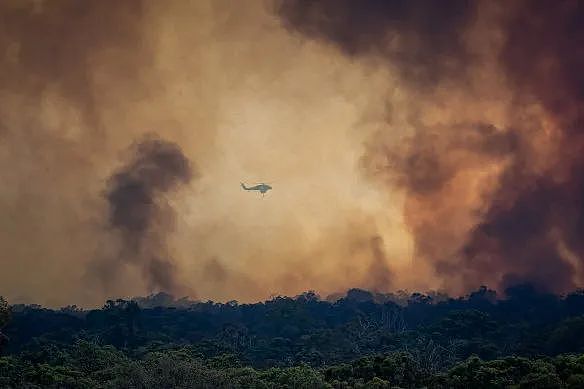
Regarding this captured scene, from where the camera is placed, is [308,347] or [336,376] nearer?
[336,376]

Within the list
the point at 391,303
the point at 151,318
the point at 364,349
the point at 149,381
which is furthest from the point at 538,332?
the point at 151,318

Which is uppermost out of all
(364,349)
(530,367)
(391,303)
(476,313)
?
(391,303)

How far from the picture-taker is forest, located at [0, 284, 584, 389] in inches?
2301

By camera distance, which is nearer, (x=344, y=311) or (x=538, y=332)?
(x=538, y=332)

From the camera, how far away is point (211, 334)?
159 meters

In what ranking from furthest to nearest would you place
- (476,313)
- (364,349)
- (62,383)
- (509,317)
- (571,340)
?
(509,317) < (476,313) < (364,349) < (571,340) < (62,383)

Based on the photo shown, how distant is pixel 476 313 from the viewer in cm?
14938

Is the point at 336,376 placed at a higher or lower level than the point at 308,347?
lower

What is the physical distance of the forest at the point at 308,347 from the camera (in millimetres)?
58438

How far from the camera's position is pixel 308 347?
127125 mm

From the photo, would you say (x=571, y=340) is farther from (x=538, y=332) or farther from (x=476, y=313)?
(x=476, y=313)

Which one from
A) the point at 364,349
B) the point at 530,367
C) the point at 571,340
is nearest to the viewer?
the point at 530,367

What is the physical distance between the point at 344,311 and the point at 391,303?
15.8 metres

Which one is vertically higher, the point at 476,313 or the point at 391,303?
the point at 391,303
